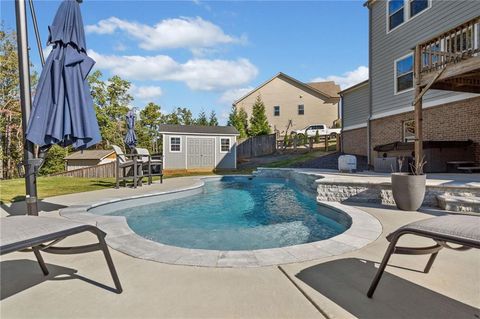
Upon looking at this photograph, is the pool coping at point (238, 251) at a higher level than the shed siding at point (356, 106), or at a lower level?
lower

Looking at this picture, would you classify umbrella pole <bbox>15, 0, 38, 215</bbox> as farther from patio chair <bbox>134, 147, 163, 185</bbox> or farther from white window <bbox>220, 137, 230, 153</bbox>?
white window <bbox>220, 137, 230, 153</bbox>

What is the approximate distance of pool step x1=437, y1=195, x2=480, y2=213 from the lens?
500 centimetres

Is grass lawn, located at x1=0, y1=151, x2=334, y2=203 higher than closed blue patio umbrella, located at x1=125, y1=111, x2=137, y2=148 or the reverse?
the reverse

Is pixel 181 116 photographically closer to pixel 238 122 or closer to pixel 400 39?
pixel 238 122

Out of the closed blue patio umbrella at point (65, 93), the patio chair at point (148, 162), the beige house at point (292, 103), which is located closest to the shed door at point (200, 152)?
the patio chair at point (148, 162)

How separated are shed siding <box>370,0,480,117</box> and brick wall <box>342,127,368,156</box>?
192cm

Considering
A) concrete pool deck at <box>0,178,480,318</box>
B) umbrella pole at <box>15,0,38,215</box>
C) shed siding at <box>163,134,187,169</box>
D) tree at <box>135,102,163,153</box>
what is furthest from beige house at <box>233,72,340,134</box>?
concrete pool deck at <box>0,178,480,318</box>

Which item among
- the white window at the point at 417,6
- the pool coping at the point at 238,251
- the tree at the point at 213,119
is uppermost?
the white window at the point at 417,6

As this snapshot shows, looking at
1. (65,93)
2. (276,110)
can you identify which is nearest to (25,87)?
(65,93)

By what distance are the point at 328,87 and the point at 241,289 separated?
102ft

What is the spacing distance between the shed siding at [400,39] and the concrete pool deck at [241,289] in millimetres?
9062

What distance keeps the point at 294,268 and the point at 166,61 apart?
30.3 meters

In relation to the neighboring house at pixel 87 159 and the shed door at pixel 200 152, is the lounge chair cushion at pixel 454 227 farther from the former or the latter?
the neighboring house at pixel 87 159

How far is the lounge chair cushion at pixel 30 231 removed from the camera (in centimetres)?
176
